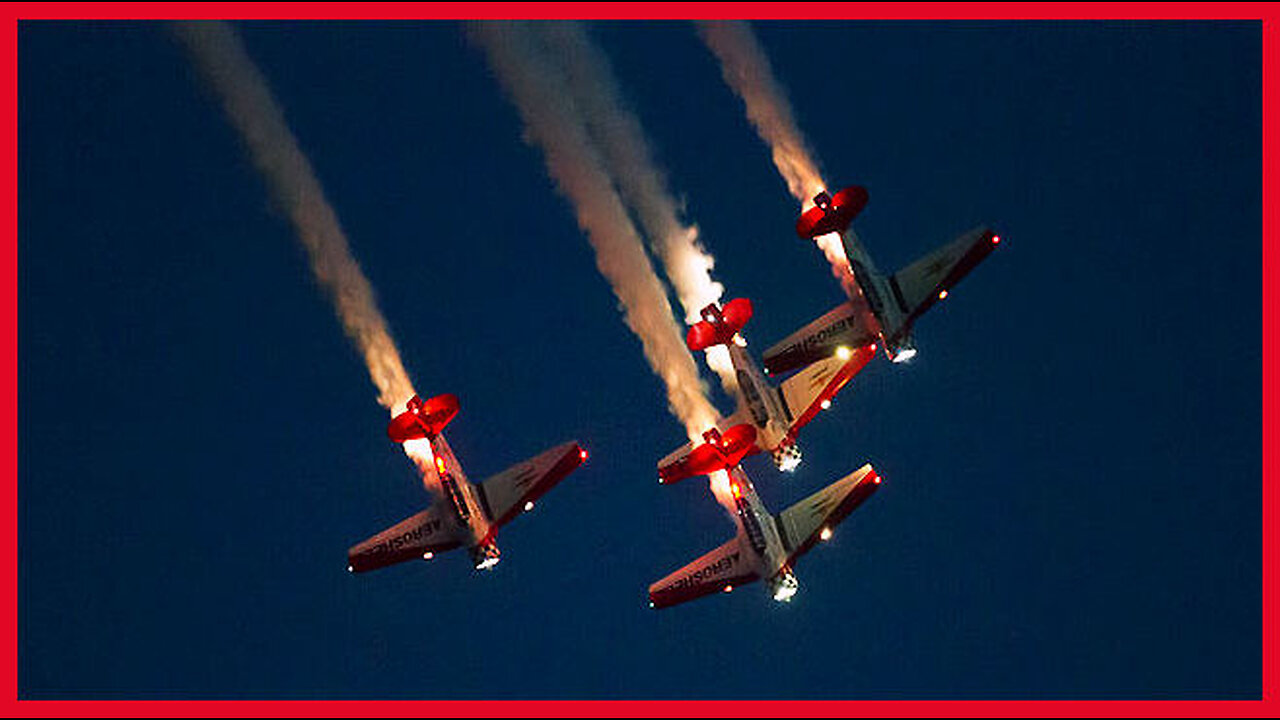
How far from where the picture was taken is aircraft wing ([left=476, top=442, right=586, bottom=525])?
6450 centimetres

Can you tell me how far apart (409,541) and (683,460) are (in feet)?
26.8

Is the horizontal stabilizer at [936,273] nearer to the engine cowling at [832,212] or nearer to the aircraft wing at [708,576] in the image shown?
the engine cowling at [832,212]

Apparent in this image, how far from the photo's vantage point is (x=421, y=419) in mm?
63031

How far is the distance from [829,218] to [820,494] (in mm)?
7682

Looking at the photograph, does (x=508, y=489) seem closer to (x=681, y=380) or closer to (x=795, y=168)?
(x=681, y=380)

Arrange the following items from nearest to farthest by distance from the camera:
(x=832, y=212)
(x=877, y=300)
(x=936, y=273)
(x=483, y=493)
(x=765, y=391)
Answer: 1. (x=832, y=212)
2. (x=877, y=300)
3. (x=936, y=273)
4. (x=765, y=391)
5. (x=483, y=493)

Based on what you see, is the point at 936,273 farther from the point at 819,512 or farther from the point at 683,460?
the point at 683,460

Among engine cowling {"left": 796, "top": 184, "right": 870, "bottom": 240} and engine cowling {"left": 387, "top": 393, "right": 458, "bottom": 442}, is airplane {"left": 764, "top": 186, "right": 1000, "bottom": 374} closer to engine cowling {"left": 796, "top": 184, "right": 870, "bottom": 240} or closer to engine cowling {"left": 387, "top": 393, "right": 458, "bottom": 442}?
engine cowling {"left": 796, "top": 184, "right": 870, "bottom": 240}

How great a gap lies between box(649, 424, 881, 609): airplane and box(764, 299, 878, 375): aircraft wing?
1.97 m

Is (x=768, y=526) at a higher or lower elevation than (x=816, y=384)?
lower

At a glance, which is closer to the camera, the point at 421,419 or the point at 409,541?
the point at 421,419

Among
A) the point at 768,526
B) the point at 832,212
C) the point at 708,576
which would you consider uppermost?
the point at 832,212

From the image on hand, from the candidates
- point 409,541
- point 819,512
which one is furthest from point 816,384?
point 409,541

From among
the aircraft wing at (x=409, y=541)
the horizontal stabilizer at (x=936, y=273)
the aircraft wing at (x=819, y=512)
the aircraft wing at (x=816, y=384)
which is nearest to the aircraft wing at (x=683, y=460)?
the aircraft wing at (x=816, y=384)
